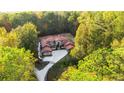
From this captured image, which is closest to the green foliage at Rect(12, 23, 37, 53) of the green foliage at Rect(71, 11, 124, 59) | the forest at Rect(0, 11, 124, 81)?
the forest at Rect(0, 11, 124, 81)

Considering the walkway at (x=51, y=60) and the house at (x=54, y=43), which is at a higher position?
the house at (x=54, y=43)

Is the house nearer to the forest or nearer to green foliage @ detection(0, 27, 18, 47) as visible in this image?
the forest

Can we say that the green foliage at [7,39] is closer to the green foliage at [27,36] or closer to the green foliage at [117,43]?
the green foliage at [27,36]

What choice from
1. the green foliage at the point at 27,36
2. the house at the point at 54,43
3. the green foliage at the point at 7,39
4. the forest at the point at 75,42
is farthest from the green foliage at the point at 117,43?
the green foliage at the point at 7,39

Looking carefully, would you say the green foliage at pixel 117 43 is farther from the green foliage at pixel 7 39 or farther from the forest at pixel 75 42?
the green foliage at pixel 7 39
